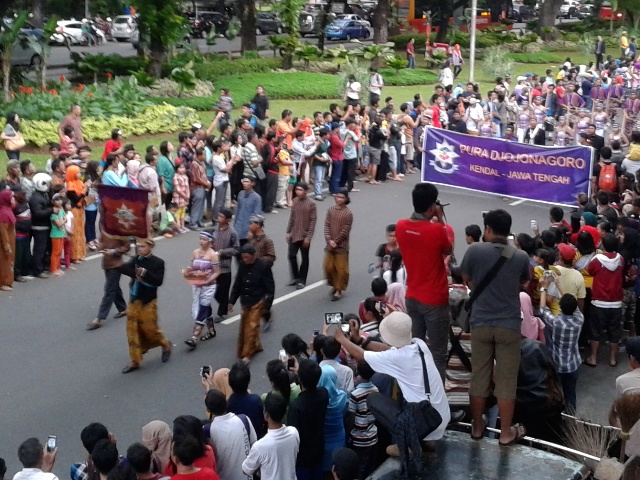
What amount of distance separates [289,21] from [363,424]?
2902cm

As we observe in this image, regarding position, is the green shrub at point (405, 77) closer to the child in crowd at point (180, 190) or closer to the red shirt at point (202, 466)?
the child in crowd at point (180, 190)

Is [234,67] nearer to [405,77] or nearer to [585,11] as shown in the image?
[405,77]

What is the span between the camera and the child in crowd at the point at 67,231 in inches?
536

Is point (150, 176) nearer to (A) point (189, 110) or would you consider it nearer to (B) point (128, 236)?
(B) point (128, 236)

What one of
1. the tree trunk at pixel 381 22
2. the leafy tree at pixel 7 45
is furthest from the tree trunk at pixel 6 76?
the tree trunk at pixel 381 22

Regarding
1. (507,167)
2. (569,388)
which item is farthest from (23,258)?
(507,167)

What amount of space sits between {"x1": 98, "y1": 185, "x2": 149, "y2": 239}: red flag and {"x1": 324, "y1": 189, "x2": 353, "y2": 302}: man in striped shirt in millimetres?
2584

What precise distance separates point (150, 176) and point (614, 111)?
16552 mm

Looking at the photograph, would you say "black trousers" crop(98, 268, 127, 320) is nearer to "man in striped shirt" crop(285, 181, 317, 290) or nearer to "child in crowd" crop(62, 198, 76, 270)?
"child in crowd" crop(62, 198, 76, 270)

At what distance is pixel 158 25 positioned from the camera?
92.5 feet

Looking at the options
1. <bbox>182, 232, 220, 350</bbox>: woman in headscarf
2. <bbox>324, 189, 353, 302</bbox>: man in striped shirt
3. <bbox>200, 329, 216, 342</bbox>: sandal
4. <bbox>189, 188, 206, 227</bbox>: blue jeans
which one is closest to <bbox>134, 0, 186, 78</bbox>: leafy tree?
<bbox>189, 188, 206, 227</bbox>: blue jeans

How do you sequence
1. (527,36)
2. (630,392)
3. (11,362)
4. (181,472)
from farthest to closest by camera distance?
(527,36) → (11,362) → (630,392) → (181,472)

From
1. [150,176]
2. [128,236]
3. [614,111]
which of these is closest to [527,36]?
[614,111]

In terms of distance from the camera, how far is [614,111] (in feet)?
88.8
